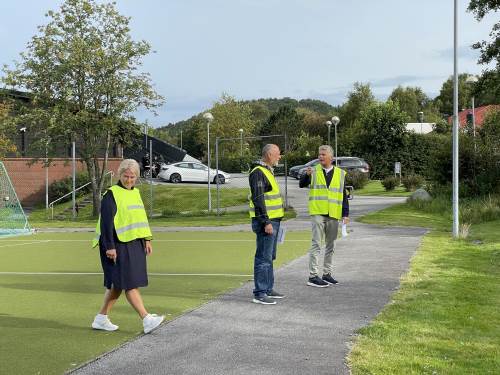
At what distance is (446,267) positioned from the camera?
10508mm

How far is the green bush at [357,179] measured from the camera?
124 ft

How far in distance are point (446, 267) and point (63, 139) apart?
2199 centimetres

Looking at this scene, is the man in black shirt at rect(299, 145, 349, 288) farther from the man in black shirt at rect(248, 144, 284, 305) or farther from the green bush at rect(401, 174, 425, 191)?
the green bush at rect(401, 174, 425, 191)

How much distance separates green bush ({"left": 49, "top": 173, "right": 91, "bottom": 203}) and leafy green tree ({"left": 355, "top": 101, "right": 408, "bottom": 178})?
21492mm

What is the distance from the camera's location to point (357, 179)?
38.1m

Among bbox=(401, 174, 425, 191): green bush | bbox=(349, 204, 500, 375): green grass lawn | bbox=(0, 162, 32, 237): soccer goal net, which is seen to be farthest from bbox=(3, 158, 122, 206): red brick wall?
bbox=(349, 204, 500, 375): green grass lawn

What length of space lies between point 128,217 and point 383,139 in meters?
43.7

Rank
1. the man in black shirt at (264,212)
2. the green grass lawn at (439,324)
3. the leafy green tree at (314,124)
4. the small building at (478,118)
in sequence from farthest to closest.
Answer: the leafy green tree at (314,124), the small building at (478,118), the man in black shirt at (264,212), the green grass lawn at (439,324)

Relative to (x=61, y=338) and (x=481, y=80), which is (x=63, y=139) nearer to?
(x=481, y=80)

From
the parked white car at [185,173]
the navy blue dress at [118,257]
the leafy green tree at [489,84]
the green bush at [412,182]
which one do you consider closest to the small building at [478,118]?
the leafy green tree at [489,84]

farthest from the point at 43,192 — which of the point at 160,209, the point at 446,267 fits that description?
the point at 446,267

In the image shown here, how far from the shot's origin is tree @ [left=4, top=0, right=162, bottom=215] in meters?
27.8

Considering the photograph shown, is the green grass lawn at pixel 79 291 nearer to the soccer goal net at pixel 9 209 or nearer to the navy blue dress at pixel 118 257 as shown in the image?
the navy blue dress at pixel 118 257

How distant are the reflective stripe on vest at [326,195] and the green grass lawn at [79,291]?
1664 mm
